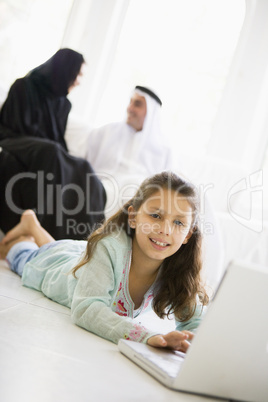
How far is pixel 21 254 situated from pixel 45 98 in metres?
1.61

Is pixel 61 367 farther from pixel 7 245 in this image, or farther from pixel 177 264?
pixel 7 245

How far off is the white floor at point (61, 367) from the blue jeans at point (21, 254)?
712 mm

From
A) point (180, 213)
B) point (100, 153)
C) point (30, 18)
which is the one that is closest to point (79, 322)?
point (180, 213)

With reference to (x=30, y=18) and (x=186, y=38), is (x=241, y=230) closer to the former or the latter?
(x=186, y=38)

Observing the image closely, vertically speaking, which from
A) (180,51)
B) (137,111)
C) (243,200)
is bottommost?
(243,200)

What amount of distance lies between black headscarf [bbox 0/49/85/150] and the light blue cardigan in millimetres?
1521

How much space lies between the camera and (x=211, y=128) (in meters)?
4.60

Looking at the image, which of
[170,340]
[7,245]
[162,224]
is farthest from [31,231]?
[170,340]

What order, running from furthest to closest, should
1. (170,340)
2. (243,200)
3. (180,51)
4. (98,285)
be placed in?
1. (180,51)
2. (243,200)
3. (98,285)
4. (170,340)

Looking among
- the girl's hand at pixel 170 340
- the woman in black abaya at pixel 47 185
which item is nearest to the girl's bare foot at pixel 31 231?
the woman in black abaya at pixel 47 185

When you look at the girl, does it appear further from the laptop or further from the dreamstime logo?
the dreamstime logo

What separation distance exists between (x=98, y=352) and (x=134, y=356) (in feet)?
0.26

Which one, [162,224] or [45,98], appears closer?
[162,224]

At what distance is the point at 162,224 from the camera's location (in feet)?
4.94
